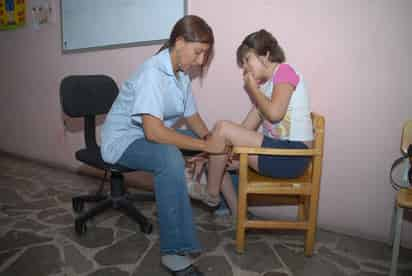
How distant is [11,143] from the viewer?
3643 millimetres

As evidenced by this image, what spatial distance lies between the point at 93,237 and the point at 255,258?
2.92 ft

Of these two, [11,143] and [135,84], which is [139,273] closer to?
[135,84]

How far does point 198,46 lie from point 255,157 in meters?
0.59

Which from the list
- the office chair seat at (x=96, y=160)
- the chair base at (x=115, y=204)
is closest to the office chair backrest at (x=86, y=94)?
the office chair seat at (x=96, y=160)

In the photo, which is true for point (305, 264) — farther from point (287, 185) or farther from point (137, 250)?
point (137, 250)

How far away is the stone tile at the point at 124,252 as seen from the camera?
5.23ft

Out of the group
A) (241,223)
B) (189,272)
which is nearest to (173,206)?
(189,272)

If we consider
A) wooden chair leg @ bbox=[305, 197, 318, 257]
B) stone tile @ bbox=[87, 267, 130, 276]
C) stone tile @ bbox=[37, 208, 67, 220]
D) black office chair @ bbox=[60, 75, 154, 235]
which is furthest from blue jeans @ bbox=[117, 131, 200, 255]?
stone tile @ bbox=[37, 208, 67, 220]

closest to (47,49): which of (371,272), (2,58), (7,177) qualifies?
(2,58)

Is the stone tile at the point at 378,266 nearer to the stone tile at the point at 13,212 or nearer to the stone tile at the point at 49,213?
the stone tile at the point at 49,213

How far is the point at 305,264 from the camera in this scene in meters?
1.59

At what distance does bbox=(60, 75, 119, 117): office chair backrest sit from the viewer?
73.7 inches

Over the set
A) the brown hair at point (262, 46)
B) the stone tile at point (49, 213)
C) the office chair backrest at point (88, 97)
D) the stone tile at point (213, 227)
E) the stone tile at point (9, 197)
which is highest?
the brown hair at point (262, 46)

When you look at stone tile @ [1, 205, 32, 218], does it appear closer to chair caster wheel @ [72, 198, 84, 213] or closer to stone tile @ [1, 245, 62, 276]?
chair caster wheel @ [72, 198, 84, 213]
